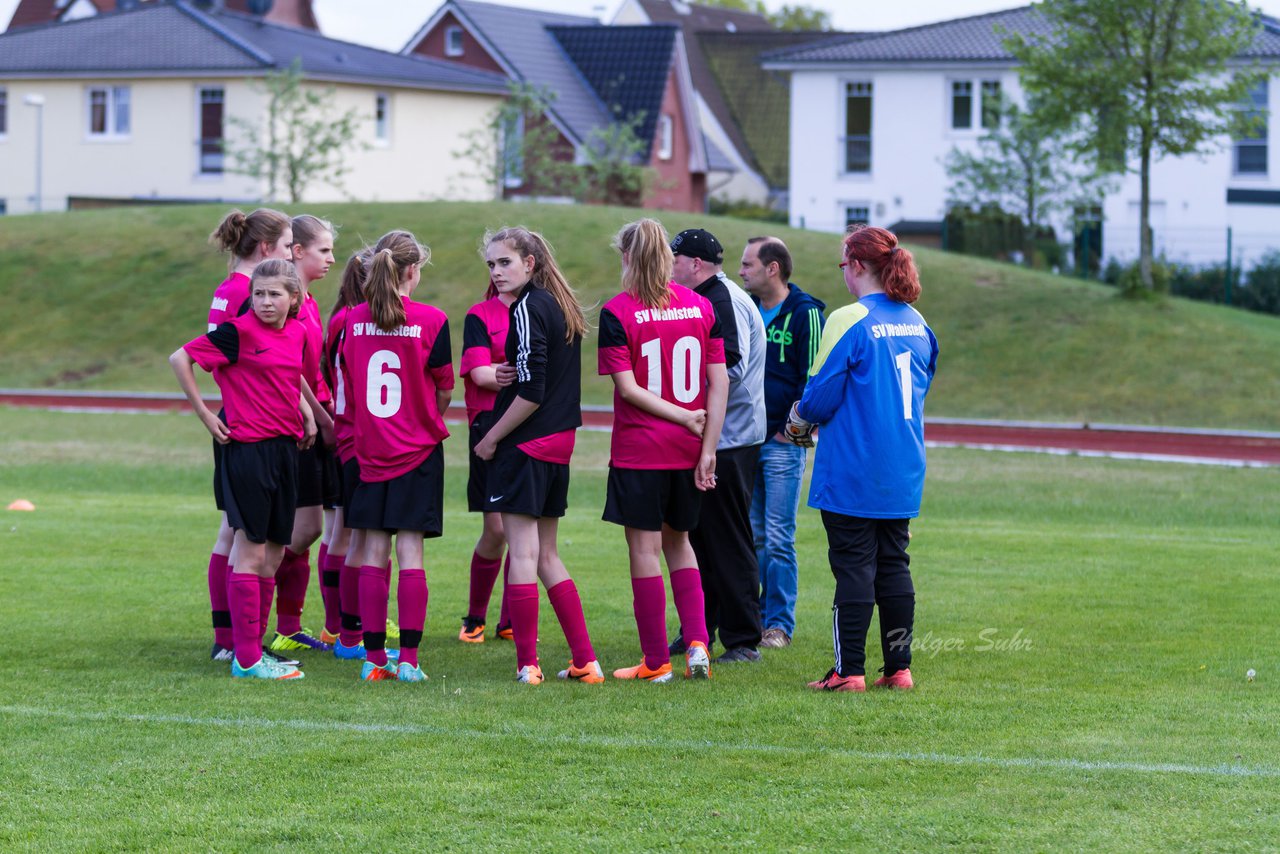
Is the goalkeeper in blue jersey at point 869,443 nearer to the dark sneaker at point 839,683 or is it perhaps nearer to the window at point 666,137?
the dark sneaker at point 839,683

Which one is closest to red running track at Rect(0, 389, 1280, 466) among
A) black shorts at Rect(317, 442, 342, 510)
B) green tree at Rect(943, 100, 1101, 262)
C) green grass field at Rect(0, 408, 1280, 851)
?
green grass field at Rect(0, 408, 1280, 851)

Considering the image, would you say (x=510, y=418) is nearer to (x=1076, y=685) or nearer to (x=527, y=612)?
(x=527, y=612)

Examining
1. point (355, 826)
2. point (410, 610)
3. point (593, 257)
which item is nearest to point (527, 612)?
point (410, 610)

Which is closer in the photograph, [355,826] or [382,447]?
[355,826]

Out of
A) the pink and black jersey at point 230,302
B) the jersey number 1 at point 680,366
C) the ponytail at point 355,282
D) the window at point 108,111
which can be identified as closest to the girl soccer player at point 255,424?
the pink and black jersey at point 230,302

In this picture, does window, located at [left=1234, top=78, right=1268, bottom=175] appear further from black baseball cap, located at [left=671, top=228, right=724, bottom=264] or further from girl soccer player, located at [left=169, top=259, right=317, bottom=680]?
girl soccer player, located at [left=169, top=259, right=317, bottom=680]

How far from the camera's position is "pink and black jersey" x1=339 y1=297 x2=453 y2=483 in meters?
6.91

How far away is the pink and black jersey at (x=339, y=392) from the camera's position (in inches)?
294

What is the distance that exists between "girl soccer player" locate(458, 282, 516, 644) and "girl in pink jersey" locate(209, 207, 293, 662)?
1000 millimetres

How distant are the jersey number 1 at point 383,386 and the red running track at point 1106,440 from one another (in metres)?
13.6

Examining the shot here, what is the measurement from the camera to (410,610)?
23.0 ft

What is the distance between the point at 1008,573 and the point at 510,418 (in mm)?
4598

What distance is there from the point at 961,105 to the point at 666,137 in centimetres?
1352

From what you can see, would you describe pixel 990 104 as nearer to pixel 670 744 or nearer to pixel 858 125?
pixel 858 125
